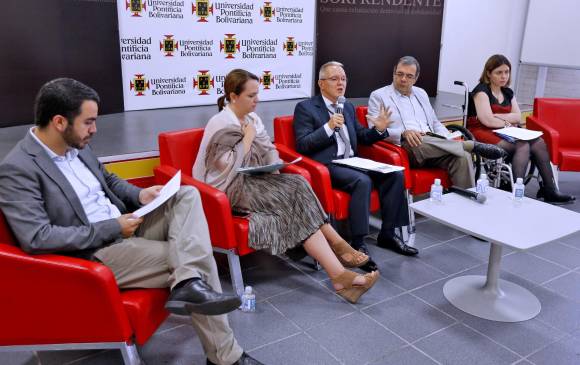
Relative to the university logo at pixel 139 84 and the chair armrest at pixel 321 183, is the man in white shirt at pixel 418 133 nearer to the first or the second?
the chair armrest at pixel 321 183

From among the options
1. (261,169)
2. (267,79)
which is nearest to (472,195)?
(261,169)

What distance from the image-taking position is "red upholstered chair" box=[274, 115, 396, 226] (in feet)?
10.1

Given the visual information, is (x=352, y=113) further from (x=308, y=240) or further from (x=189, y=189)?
(x=189, y=189)

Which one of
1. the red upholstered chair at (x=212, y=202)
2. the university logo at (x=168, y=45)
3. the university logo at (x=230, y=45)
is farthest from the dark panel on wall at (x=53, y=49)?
the red upholstered chair at (x=212, y=202)

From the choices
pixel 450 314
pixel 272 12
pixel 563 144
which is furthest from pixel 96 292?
pixel 563 144

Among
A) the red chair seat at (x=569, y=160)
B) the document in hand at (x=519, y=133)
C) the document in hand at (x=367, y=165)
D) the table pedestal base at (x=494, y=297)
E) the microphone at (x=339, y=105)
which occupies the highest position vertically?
the microphone at (x=339, y=105)

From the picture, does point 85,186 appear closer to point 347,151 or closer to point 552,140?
point 347,151

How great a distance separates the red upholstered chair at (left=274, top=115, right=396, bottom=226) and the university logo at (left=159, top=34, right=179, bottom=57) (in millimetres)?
1464

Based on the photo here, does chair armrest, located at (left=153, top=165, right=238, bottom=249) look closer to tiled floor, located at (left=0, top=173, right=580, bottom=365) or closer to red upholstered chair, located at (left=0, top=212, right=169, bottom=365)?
tiled floor, located at (left=0, top=173, right=580, bottom=365)

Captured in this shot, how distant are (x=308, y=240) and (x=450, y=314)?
83 cm

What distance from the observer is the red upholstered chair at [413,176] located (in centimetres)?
340

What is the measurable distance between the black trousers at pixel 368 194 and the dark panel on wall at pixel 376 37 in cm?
220

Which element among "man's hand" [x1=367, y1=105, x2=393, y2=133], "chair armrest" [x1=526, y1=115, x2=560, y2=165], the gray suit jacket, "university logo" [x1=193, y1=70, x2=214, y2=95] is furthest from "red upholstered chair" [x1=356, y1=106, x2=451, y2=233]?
the gray suit jacket

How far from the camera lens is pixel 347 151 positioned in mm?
3406
